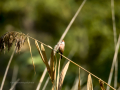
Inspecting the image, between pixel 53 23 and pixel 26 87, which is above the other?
pixel 53 23

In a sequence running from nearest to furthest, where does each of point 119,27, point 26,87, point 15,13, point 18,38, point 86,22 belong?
point 18,38 < point 119,27 < point 26,87 < point 86,22 < point 15,13

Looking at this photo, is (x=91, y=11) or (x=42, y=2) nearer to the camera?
(x=91, y=11)

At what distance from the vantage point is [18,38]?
899 millimetres

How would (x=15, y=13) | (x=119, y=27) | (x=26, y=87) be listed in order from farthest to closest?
(x=15, y=13), (x=26, y=87), (x=119, y=27)

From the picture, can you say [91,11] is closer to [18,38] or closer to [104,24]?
[104,24]

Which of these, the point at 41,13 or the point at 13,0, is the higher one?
the point at 13,0

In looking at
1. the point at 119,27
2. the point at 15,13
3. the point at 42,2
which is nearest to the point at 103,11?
the point at 119,27

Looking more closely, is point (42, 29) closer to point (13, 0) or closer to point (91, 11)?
point (13, 0)

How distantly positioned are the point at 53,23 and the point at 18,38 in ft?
19.7

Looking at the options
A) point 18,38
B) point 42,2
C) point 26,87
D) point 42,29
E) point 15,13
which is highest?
point 18,38

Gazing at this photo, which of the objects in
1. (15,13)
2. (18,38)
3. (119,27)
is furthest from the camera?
(15,13)

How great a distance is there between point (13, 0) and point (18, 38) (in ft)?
18.7

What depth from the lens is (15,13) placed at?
7.13m

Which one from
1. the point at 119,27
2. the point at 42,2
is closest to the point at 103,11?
the point at 119,27
